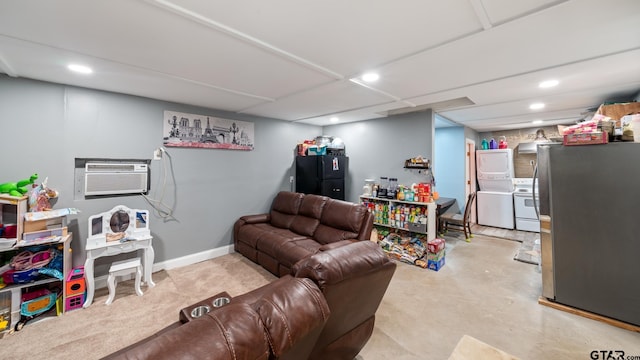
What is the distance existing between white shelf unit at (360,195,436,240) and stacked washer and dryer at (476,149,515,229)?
299 centimetres

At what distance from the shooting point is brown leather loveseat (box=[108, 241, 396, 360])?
717mm

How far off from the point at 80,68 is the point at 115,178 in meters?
1.34

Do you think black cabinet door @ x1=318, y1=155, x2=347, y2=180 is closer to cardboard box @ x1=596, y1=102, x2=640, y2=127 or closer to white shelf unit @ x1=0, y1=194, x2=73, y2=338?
white shelf unit @ x1=0, y1=194, x2=73, y2=338

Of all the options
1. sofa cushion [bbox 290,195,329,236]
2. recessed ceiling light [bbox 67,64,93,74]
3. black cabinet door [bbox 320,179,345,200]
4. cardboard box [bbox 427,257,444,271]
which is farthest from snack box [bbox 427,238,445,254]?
recessed ceiling light [bbox 67,64,93,74]

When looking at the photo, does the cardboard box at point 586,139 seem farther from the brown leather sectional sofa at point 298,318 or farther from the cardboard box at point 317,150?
the cardboard box at point 317,150

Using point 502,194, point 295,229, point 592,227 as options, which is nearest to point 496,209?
point 502,194

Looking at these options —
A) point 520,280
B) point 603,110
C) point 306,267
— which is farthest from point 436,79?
point 520,280

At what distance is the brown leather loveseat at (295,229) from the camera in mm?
3105

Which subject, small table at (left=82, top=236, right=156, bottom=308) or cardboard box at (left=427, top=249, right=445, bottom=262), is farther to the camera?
cardboard box at (left=427, top=249, right=445, bottom=262)

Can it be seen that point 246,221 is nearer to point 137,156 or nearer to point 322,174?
point 322,174

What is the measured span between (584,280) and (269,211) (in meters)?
4.28

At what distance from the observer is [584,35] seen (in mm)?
1667

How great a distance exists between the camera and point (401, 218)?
387 centimetres

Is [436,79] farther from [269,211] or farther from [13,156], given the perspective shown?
[13,156]
